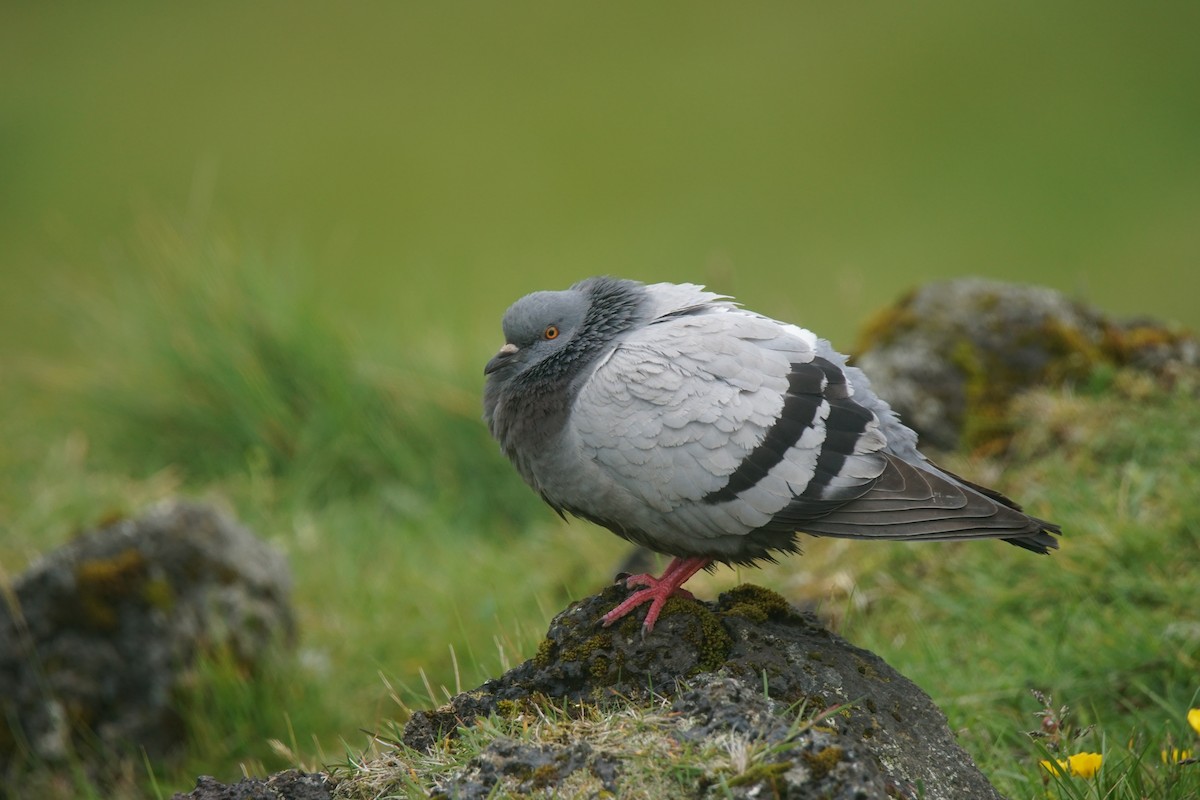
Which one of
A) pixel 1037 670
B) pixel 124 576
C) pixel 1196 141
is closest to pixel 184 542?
pixel 124 576

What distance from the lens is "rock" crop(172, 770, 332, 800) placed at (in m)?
2.68

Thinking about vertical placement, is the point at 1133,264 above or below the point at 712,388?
below

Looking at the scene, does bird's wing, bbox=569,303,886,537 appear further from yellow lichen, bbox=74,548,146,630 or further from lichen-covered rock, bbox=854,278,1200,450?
yellow lichen, bbox=74,548,146,630

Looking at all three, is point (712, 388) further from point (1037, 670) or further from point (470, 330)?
point (470, 330)

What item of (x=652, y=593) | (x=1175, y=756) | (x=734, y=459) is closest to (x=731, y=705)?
(x=652, y=593)

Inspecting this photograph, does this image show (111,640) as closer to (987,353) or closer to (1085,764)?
(1085,764)

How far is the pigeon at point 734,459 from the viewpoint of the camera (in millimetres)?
3285

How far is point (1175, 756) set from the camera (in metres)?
3.06

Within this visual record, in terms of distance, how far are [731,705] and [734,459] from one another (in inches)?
35.0

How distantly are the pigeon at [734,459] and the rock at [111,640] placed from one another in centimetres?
238

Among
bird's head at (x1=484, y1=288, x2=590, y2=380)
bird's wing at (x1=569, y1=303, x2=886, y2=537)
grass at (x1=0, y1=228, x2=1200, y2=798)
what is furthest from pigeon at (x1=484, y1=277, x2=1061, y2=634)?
grass at (x1=0, y1=228, x2=1200, y2=798)

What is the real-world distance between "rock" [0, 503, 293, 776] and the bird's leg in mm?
2632

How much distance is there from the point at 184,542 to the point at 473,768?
3.12 metres

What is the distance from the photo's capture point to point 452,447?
7039 millimetres
